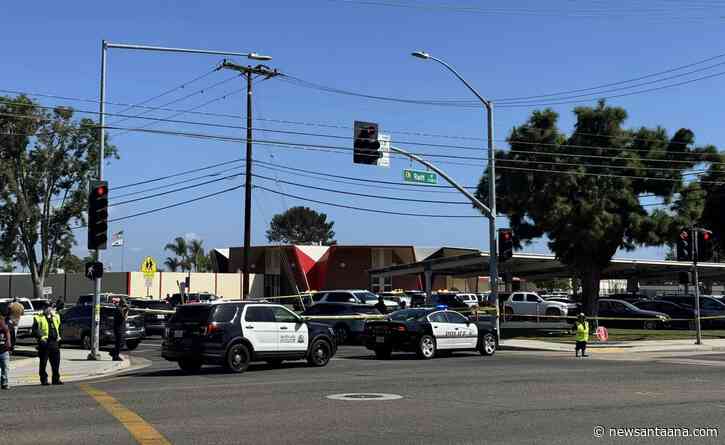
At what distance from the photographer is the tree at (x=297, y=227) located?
137000 millimetres

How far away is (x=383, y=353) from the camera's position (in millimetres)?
24719

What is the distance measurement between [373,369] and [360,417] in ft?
29.3

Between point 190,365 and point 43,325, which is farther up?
point 43,325

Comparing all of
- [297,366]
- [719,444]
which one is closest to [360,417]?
[719,444]

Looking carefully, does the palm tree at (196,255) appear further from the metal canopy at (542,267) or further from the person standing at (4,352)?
the person standing at (4,352)

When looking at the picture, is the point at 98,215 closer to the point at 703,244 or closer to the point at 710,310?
the point at 703,244

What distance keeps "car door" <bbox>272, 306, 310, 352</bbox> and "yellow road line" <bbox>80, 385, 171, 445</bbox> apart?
6108 millimetres

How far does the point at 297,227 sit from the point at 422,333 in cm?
11378

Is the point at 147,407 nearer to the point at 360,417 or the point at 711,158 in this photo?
the point at 360,417

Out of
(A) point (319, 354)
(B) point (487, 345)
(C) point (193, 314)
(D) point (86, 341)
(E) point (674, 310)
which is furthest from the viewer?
(E) point (674, 310)

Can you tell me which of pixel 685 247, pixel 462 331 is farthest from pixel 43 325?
pixel 685 247

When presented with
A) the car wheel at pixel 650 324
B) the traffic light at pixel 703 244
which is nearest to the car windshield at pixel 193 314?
the traffic light at pixel 703 244

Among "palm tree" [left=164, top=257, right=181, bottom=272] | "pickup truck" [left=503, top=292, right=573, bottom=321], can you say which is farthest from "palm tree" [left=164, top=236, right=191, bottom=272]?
"pickup truck" [left=503, top=292, right=573, bottom=321]

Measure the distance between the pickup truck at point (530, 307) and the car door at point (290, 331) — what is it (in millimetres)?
28571
